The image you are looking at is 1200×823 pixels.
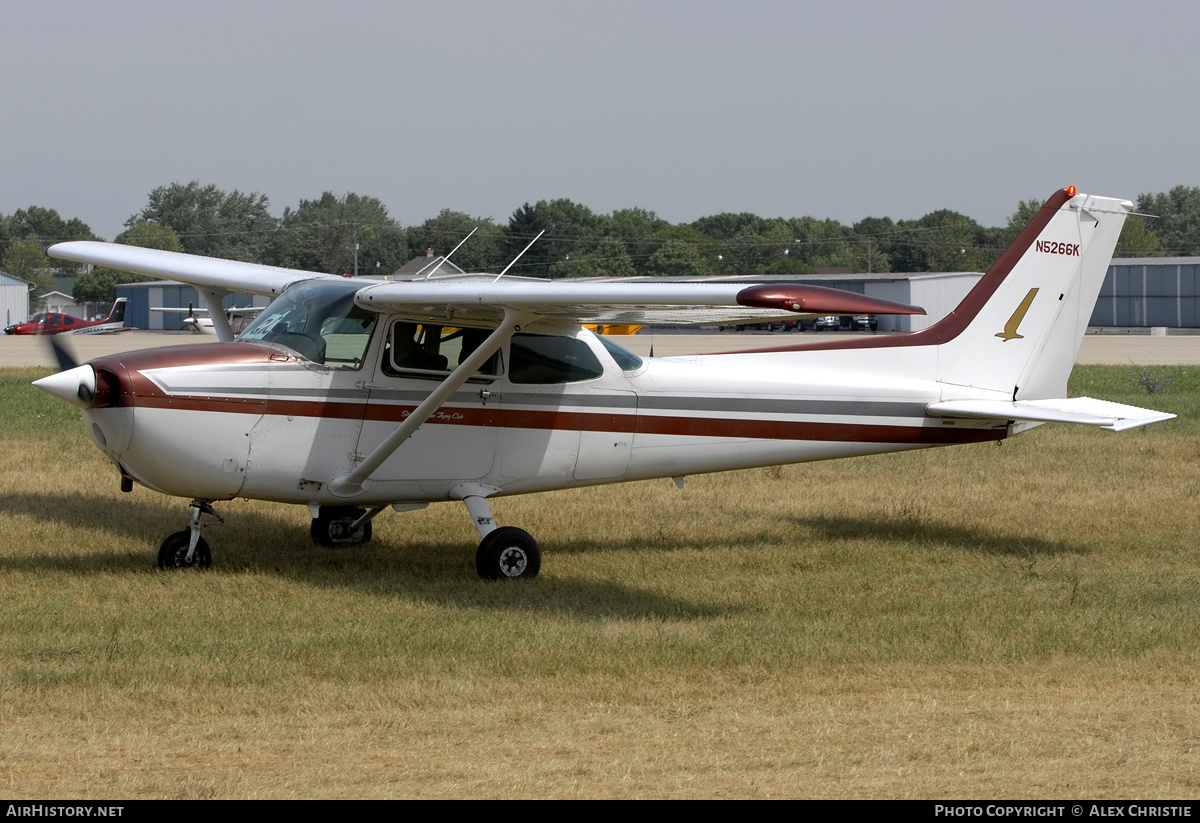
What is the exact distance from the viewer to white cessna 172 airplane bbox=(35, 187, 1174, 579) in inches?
314

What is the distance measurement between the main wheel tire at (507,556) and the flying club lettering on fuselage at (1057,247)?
16.4ft

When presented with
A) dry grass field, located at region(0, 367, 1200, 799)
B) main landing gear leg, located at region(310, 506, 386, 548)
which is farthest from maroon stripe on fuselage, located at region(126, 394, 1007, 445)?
main landing gear leg, located at region(310, 506, 386, 548)

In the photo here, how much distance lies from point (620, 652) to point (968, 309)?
5.20 meters

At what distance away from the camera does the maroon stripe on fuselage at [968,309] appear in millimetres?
10070

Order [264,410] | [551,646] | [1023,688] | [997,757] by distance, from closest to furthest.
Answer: [997,757] < [1023,688] < [551,646] < [264,410]

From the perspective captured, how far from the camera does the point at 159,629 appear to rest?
711 cm

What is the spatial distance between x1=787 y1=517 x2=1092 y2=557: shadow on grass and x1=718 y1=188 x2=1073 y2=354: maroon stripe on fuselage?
1.69 metres

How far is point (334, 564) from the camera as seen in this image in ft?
30.3

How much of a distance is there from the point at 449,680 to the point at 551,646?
32.3 inches

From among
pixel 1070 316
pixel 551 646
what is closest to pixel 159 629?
pixel 551 646

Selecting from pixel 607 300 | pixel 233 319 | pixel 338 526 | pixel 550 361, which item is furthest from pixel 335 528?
pixel 233 319

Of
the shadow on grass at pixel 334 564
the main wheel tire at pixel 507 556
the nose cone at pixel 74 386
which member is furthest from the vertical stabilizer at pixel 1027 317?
the nose cone at pixel 74 386

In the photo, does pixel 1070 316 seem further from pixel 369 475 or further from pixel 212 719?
pixel 212 719

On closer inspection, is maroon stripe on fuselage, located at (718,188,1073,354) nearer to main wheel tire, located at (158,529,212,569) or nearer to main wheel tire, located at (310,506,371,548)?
main wheel tire, located at (310,506,371,548)
